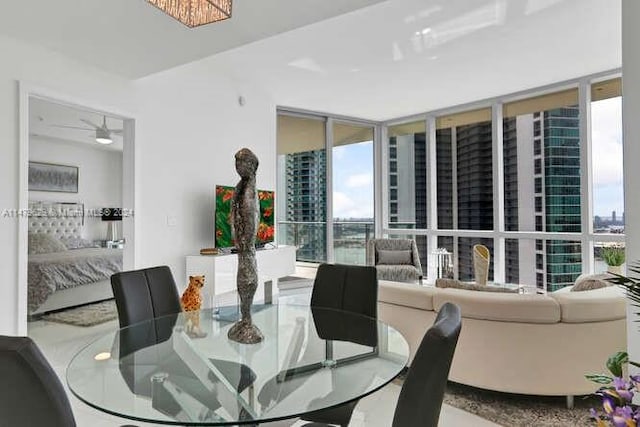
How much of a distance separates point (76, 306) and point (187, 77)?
330 centimetres

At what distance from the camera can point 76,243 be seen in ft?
20.5

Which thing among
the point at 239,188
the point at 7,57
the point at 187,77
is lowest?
the point at 239,188

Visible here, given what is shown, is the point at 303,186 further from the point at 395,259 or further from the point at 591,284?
the point at 591,284

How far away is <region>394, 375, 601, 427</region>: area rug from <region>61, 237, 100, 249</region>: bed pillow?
614 cm

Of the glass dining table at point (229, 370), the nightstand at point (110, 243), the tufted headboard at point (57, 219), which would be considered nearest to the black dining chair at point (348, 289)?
the glass dining table at point (229, 370)

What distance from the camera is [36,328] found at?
404 cm

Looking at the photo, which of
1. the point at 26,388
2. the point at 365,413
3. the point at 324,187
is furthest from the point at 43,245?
the point at 26,388

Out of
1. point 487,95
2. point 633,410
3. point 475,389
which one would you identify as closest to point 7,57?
point 633,410

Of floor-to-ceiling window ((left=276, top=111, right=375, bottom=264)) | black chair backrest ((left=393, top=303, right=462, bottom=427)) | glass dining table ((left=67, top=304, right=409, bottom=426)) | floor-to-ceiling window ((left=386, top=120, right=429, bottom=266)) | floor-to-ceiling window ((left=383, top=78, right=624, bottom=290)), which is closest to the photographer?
black chair backrest ((left=393, top=303, right=462, bottom=427))

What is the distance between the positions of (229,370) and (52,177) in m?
6.34

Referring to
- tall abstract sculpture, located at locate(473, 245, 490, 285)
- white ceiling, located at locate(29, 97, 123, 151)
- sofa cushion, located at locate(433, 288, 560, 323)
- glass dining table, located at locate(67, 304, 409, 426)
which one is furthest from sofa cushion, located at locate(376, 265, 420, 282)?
white ceiling, located at locate(29, 97, 123, 151)

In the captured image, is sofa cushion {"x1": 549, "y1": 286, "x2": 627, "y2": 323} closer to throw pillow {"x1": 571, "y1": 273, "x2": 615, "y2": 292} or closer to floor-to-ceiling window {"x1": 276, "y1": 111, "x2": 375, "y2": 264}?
throw pillow {"x1": 571, "y1": 273, "x2": 615, "y2": 292}

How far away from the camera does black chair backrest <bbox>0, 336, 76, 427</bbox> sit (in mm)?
853

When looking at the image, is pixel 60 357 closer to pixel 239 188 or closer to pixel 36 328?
pixel 36 328
